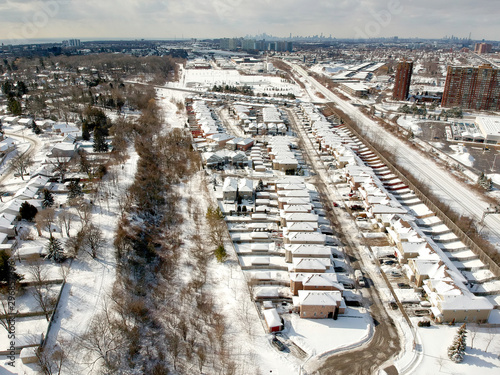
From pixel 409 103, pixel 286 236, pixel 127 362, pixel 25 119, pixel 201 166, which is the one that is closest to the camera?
pixel 127 362

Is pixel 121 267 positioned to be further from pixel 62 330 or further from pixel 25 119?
pixel 25 119

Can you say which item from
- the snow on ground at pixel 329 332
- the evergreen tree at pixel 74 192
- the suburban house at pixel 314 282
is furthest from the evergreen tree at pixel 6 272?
the suburban house at pixel 314 282

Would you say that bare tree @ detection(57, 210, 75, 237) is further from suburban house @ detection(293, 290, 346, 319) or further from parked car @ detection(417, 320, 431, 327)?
parked car @ detection(417, 320, 431, 327)

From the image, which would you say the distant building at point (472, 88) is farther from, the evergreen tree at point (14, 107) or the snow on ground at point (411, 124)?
the evergreen tree at point (14, 107)

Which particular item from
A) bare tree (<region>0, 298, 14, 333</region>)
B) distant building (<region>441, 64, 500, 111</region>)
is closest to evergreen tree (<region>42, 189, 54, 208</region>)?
bare tree (<region>0, 298, 14, 333</region>)

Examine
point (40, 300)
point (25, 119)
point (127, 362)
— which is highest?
point (25, 119)

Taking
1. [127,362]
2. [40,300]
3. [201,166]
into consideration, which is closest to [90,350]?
[127,362]
